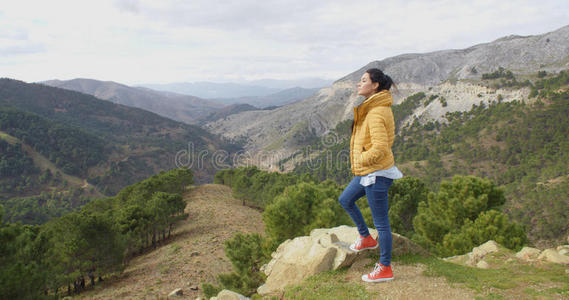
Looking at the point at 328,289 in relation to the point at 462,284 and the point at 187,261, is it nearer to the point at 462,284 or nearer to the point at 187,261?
the point at 462,284

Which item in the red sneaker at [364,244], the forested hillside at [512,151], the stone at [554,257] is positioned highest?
the red sneaker at [364,244]

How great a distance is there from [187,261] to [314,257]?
67.1 ft

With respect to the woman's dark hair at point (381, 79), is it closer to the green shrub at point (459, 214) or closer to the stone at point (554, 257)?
the stone at point (554, 257)

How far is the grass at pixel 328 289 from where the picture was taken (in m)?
5.85

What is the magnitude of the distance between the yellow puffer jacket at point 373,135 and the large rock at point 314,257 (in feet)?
9.28

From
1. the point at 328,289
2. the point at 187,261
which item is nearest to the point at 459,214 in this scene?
the point at 328,289

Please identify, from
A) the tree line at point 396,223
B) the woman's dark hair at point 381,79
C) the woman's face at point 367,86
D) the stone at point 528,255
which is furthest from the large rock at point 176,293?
the woman's dark hair at point 381,79

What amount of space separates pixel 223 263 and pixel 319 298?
19.7m

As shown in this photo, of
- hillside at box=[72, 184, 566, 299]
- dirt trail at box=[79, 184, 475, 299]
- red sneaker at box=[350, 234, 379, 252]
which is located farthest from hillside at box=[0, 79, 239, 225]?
red sneaker at box=[350, 234, 379, 252]

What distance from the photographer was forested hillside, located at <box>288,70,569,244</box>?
151ft

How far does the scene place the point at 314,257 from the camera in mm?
7305

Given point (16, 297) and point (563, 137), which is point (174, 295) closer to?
point (16, 297)

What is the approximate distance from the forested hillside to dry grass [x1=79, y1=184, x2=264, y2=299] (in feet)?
136

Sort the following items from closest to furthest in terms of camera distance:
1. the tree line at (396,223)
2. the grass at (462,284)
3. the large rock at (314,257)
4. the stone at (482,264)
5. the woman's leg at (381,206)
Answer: the woman's leg at (381,206)
the grass at (462,284)
the large rock at (314,257)
the stone at (482,264)
the tree line at (396,223)
